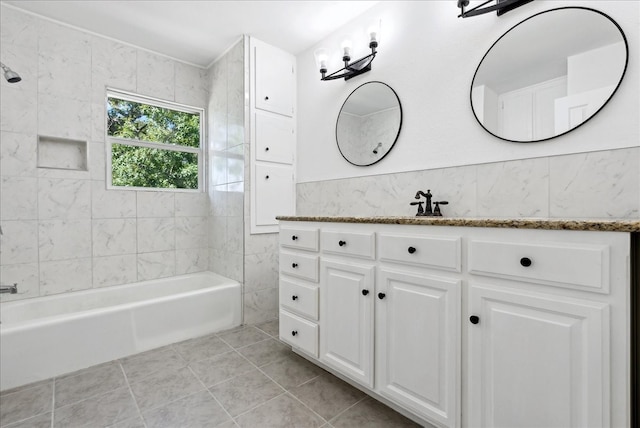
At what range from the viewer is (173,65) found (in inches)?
120

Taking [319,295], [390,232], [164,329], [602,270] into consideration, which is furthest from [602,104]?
[164,329]

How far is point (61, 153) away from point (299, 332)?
8.12 feet

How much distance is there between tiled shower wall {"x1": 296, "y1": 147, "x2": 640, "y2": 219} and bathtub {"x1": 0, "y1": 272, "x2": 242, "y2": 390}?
1595 millimetres

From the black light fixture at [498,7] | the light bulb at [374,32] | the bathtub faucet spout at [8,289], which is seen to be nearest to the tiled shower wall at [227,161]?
the light bulb at [374,32]

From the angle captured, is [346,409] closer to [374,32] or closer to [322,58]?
[374,32]

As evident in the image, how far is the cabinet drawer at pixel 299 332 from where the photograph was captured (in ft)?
5.91

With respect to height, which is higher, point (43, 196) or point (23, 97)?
point (23, 97)

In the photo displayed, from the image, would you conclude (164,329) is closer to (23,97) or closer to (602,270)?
(23,97)

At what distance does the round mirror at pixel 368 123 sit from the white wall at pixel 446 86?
0.05m

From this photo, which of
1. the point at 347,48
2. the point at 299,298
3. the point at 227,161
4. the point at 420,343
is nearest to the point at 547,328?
the point at 420,343

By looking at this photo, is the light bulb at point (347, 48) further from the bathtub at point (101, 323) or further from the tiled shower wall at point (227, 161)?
the bathtub at point (101, 323)

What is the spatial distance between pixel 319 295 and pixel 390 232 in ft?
2.11

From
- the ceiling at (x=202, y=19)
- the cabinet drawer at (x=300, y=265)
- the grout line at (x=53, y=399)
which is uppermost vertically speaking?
the ceiling at (x=202, y=19)

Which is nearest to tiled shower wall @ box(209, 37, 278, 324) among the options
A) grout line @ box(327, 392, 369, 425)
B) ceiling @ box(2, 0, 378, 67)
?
ceiling @ box(2, 0, 378, 67)
